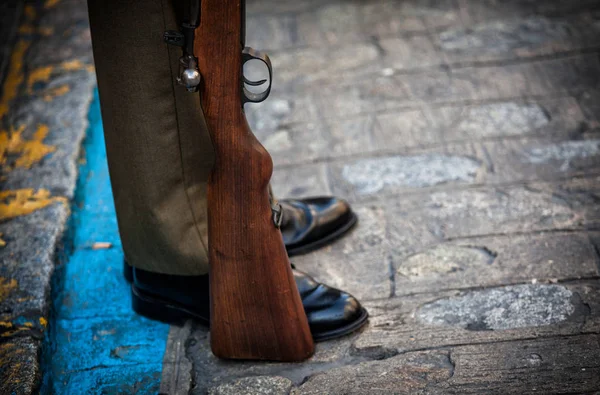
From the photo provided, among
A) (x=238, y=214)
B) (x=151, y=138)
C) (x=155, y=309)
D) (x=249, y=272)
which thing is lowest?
(x=155, y=309)

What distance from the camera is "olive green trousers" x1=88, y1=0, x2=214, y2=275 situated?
143 cm

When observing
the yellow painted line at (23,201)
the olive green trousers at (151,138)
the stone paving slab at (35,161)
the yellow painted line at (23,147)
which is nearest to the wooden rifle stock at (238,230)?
the olive green trousers at (151,138)

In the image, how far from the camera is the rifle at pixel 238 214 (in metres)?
1.28

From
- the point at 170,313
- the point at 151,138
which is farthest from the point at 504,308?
the point at 151,138

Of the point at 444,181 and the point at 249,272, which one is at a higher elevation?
the point at 249,272

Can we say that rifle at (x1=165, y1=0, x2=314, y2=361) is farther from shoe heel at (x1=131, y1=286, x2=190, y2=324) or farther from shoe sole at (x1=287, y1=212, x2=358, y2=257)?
shoe sole at (x1=287, y1=212, x2=358, y2=257)

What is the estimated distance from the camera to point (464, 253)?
6.25ft

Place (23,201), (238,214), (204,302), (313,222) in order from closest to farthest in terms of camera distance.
A: (238,214) → (204,302) → (313,222) → (23,201)

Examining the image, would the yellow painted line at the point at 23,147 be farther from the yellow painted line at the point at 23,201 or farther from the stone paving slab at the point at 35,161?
the yellow painted line at the point at 23,201

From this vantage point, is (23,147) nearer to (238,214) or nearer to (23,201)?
(23,201)

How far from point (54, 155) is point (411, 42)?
1.65 m

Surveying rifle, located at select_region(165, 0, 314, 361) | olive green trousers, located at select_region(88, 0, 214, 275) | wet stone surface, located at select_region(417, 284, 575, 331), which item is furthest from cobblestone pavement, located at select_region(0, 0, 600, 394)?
olive green trousers, located at select_region(88, 0, 214, 275)

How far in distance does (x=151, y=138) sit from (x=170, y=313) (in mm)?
484

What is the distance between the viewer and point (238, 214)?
1.42m
